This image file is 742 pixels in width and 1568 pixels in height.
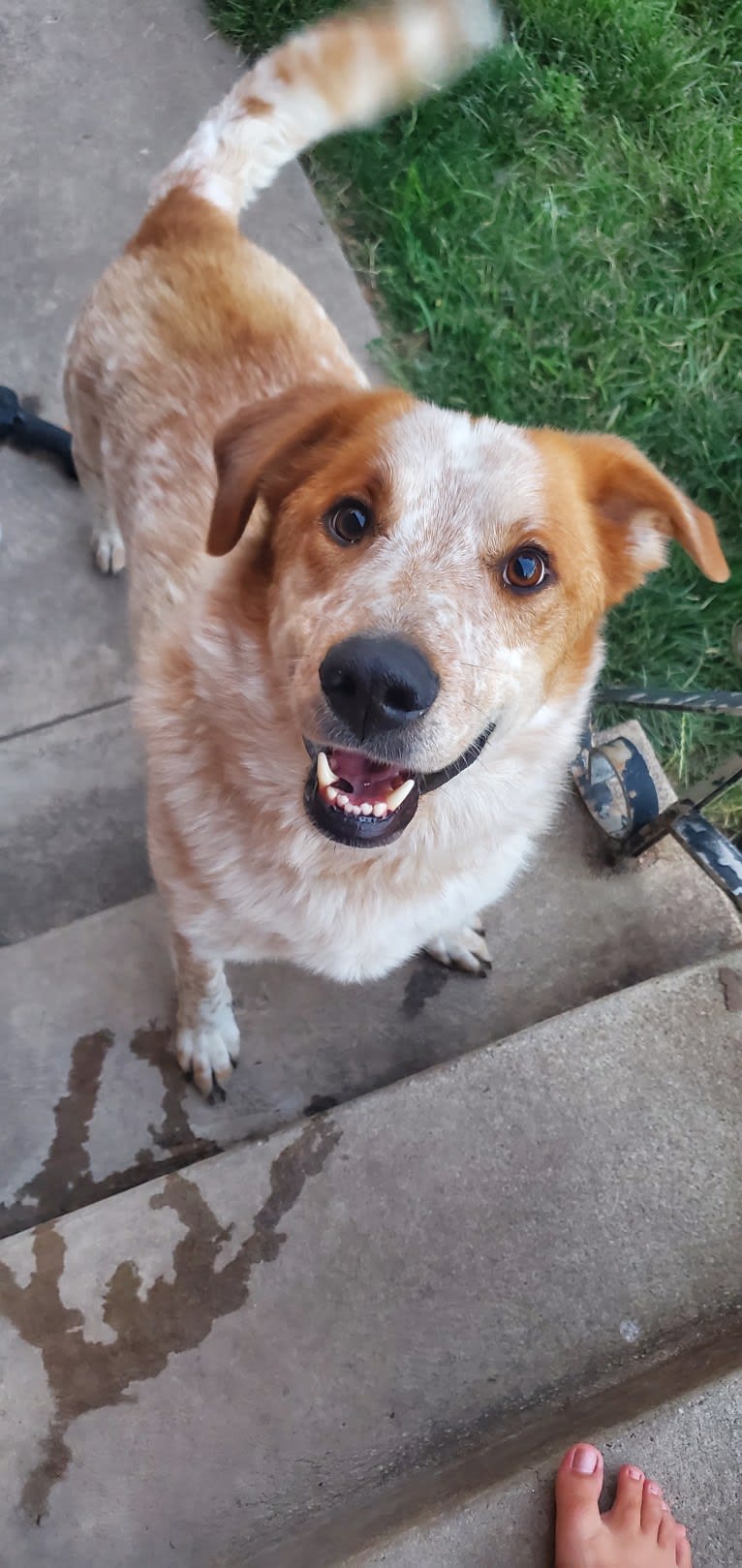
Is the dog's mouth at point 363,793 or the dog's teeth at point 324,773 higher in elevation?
the dog's teeth at point 324,773

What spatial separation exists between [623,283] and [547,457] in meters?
2.57

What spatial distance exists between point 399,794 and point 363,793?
2.5 inches

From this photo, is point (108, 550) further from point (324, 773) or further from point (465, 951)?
point (324, 773)

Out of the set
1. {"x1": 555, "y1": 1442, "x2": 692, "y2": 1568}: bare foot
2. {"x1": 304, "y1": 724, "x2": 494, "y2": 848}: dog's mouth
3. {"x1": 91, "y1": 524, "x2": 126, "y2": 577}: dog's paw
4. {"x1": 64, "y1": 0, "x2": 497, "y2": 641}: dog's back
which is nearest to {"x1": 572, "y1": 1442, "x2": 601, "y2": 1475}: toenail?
{"x1": 555, "y1": 1442, "x2": 692, "y2": 1568}: bare foot

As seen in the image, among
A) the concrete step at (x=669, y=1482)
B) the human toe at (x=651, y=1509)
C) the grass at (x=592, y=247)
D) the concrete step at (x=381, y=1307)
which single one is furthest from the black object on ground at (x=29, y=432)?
the human toe at (x=651, y=1509)

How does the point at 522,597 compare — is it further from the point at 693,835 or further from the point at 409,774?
the point at 693,835

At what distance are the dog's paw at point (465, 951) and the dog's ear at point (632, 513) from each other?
104 centimetres

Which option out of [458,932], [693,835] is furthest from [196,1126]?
[693,835]

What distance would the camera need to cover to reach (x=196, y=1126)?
7.92ft

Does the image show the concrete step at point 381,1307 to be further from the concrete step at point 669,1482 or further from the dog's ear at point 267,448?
the dog's ear at point 267,448

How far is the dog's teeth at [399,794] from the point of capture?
1.63 m

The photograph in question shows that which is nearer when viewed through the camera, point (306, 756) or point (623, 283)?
point (306, 756)

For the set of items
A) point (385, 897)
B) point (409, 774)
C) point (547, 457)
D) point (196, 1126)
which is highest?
point (547, 457)

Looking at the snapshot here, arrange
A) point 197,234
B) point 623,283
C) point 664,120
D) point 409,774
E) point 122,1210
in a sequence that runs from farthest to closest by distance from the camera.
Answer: point 664,120 < point 623,283 < point 197,234 < point 122,1210 < point 409,774
